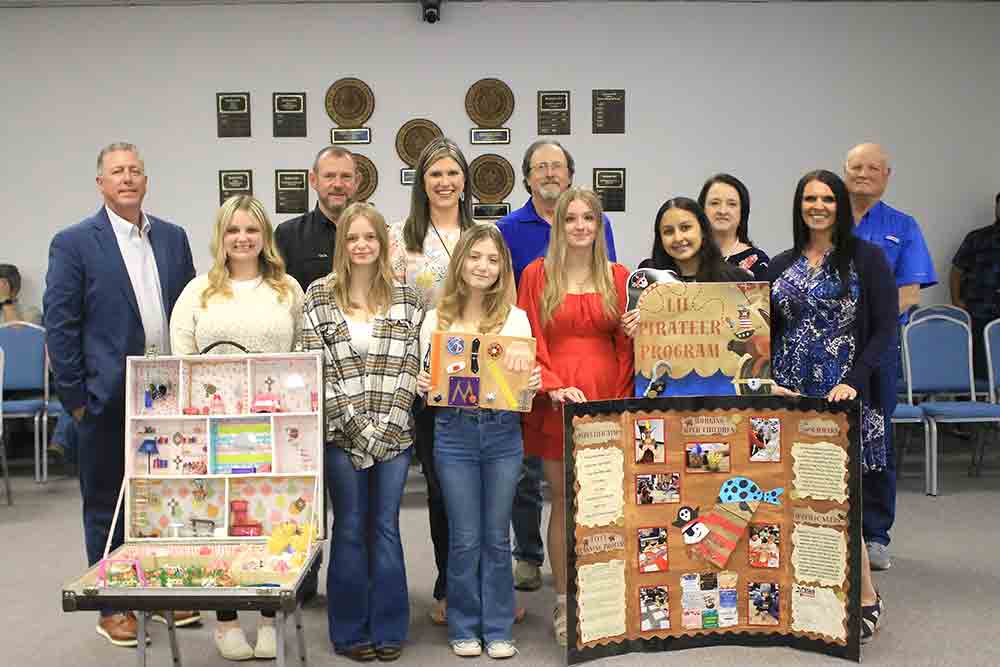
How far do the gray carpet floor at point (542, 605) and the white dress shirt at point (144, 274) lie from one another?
3.78ft

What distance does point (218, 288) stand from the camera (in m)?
3.33

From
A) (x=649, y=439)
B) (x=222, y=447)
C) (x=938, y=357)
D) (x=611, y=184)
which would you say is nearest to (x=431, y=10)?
(x=611, y=184)

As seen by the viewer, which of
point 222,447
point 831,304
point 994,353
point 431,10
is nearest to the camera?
point 222,447

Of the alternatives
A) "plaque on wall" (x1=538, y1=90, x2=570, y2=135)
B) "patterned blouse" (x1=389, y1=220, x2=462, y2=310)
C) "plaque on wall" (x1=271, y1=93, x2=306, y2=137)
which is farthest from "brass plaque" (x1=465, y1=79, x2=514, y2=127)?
"patterned blouse" (x1=389, y1=220, x2=462, y2=310)

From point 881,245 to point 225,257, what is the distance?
9.30 ft

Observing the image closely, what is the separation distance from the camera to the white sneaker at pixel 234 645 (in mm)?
3365

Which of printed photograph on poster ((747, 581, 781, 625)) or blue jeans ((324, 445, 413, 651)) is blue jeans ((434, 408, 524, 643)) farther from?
printed photograph on poster ((747, 581, 781, 625))

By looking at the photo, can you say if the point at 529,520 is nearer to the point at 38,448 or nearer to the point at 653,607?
the point at 653,607

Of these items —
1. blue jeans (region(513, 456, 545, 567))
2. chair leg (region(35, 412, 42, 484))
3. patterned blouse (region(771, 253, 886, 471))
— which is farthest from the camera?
chair leg (region(35, 412, 42, 484))

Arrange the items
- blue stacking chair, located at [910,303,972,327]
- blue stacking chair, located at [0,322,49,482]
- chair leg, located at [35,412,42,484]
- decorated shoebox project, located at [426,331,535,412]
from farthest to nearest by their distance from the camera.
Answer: blue stacking chair, located at [910,303,972,327], blue stacking chair, located at [0,322,49,482], chair leg, located at [35,412,42,484], decorated shoebox project, located at [426,331,535,412]

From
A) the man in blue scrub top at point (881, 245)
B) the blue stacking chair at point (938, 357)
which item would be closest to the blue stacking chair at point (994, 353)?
the blue stacking chair at point (938, 357)

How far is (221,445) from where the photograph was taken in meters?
3.04

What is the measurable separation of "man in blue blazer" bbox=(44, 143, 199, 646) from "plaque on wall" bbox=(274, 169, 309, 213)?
11.9 feet

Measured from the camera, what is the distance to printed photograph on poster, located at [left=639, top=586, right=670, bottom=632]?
3.31 meters
